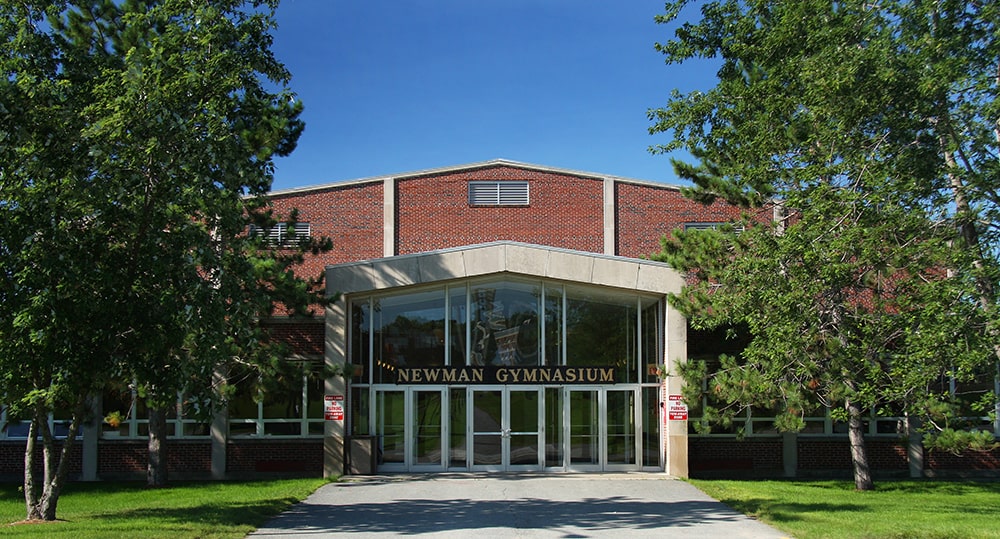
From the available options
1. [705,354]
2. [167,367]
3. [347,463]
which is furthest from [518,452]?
[167,367]

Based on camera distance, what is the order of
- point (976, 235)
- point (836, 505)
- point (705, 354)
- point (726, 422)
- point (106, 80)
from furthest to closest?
point (705, 354)
point (726, 422)
point (836, 505)
point (976, 235)
point (106, 80)

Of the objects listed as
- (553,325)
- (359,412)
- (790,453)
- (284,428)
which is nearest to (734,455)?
(790,453)

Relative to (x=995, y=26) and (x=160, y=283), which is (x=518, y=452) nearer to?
(x=160, y=283)

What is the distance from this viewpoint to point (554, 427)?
2217 centimetres

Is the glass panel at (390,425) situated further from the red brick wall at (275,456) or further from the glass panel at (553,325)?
the glass panel at (553,325)

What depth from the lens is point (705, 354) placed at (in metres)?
23.7

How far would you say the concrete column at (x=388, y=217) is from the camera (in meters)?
28.3

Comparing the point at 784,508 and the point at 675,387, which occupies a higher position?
the point at 675,387

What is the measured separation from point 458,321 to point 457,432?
8.92 ft

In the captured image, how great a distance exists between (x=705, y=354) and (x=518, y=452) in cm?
565

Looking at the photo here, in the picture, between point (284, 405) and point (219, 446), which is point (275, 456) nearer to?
point (284, 405)

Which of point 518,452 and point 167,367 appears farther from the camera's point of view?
point 518,452

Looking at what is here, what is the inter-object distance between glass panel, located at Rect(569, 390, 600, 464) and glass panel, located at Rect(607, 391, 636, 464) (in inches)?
13.4

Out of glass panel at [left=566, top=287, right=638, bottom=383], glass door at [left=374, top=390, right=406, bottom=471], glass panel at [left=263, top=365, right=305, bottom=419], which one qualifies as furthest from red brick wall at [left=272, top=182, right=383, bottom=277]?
glass panel at [left=566, top=287, right=638, bottom=383]
